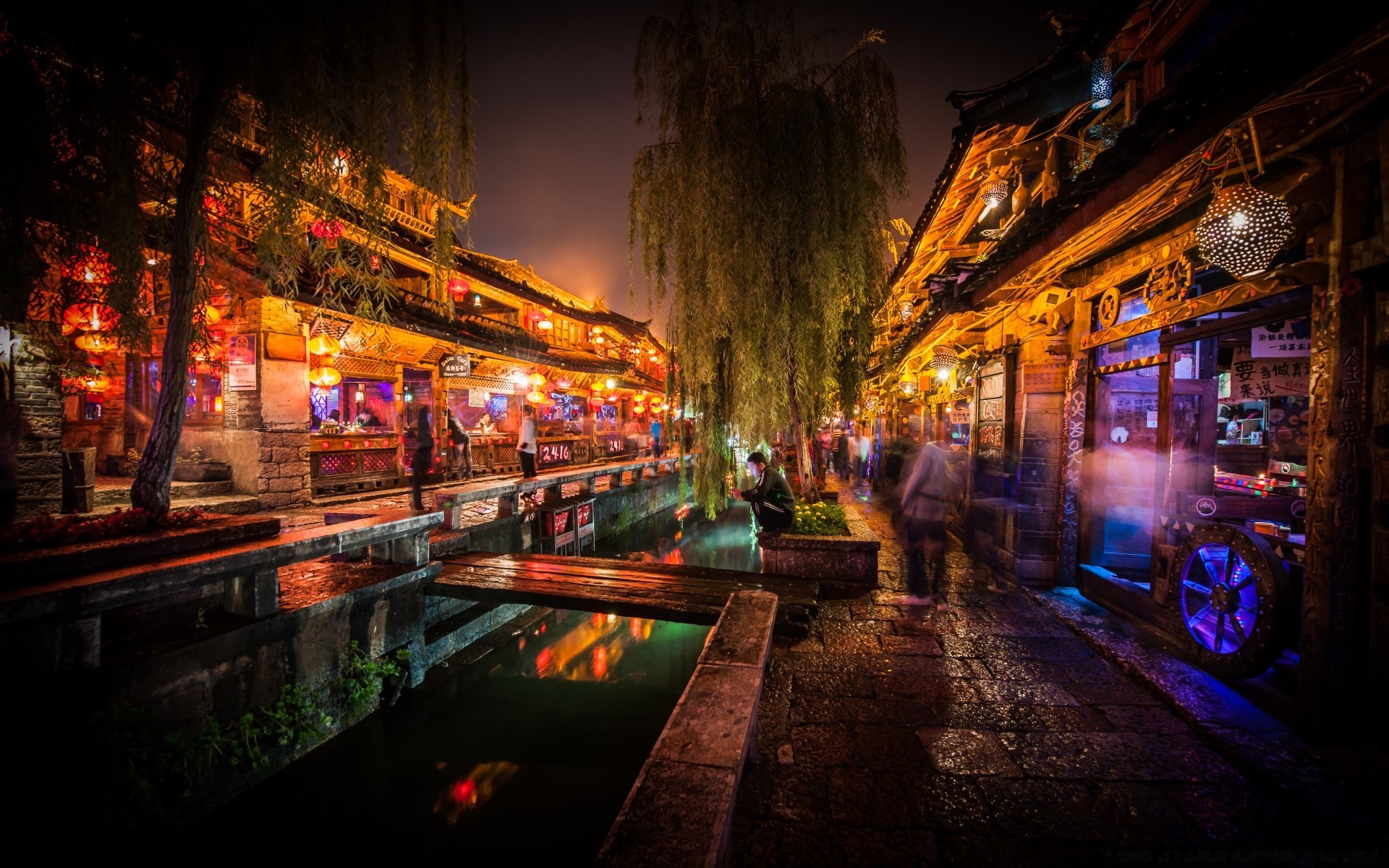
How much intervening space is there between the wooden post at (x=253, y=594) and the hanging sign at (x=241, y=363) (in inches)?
292

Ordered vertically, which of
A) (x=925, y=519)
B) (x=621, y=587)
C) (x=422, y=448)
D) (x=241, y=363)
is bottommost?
(x=621, y=587)

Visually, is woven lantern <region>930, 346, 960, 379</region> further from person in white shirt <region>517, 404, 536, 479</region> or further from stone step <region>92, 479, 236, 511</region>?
stone step <region>92, 479, 236, 511</region>

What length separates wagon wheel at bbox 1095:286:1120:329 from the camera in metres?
5.94

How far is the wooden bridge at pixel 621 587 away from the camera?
5801 mm

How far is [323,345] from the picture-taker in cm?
1037

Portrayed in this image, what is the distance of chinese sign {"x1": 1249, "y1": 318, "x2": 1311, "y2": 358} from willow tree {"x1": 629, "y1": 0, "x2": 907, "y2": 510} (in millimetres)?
4147

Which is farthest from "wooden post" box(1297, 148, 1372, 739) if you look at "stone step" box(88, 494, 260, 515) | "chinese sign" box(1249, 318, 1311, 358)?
"stone step" box(88, 494, 260, 515)

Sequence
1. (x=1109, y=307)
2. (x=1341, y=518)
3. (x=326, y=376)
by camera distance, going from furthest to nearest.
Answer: (x=326, y=376) → (x=1109, y=307) → (x=1341, y=518)

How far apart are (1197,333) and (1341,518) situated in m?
2.52

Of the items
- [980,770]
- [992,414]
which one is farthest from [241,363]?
[992,414]

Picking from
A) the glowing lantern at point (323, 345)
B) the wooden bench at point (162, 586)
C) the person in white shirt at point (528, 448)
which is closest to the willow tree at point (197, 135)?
the wooden bench at point (162, 586)

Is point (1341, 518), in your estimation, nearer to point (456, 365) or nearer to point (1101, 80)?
point (1101, 80)

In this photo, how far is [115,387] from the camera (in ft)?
40.8

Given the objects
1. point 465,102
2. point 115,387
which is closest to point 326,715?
point 465,102
